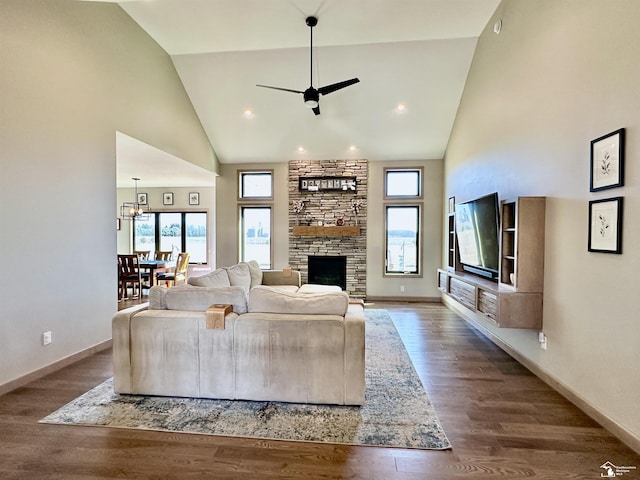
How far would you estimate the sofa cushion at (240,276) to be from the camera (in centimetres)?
442

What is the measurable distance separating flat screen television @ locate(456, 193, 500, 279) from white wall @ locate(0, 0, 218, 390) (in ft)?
15.2

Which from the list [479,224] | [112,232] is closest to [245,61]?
[112,232]

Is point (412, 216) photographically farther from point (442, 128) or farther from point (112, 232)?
point (112, 232)

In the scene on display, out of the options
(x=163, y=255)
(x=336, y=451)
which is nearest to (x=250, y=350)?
(x=336, y=451)

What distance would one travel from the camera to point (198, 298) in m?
2.71

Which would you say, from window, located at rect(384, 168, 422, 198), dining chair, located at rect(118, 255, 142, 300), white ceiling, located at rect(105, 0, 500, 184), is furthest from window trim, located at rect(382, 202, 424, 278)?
dining chair, located at rect(118, 255, 142, 300)

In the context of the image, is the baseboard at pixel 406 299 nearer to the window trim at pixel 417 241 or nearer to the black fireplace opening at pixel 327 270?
the window trim at pixel 417 241

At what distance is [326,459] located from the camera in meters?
1.91

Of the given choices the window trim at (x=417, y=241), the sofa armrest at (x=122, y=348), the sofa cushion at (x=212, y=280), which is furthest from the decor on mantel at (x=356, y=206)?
the sofa armrest at (x=122, y=348)

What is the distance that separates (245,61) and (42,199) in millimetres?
3447

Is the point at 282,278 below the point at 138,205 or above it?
below

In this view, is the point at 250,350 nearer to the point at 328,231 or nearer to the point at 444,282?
the point at 444,282

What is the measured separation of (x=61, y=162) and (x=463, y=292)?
4.91 meters

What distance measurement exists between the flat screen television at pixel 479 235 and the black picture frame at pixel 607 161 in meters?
1.17
